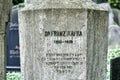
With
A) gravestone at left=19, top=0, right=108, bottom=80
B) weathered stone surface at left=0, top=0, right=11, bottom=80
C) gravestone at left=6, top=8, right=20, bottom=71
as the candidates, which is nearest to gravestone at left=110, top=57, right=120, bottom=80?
gravestone at left=19, top=0, right=108, bottom=80

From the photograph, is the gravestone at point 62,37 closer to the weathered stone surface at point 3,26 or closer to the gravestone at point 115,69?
the weathered stone surface at point 3,26

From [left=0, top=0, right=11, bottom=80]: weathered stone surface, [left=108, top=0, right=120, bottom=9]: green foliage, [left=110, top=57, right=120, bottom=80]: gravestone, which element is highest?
[left=0, top=0, right=11, bottom=80]: weathered stone surface

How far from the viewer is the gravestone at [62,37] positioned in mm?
5648

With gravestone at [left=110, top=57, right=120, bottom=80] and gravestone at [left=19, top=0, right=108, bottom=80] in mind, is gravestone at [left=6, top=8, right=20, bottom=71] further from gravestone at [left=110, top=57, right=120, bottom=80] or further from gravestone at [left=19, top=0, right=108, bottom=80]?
gravestone at [left=19, top=0, right=108, bottom=80]

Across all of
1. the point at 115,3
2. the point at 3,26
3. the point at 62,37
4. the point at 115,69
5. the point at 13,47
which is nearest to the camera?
the point at 62,37

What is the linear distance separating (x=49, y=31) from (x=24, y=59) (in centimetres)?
53

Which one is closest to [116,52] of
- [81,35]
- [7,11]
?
[7,11]

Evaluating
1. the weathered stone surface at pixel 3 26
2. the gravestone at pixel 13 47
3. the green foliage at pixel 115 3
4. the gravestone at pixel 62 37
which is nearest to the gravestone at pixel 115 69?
the gravestone at pixel 62 37

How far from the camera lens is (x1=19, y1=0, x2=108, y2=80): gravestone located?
18.5ft

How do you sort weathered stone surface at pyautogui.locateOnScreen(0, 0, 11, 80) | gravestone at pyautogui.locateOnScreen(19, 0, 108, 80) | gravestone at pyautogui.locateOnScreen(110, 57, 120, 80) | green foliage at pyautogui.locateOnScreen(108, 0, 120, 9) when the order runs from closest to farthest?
gravestone at pyautogui.locateOnScreen(19, 0, 108, 80) < weathered stone surface at pyautogui.locateOnScreen(0, 0, 11, 80) < gravestone at pyautogui.locateOnScreen(110, 57, 120, 80) < green foliage at pyautogui.locateOnScreen(108, 0, 120, 9)

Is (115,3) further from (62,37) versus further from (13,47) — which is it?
(62,37)

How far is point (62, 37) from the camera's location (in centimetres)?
564

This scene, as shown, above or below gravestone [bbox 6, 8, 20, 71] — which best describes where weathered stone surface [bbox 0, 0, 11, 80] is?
above

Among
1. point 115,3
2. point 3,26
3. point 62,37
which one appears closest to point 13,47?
point 3,26
